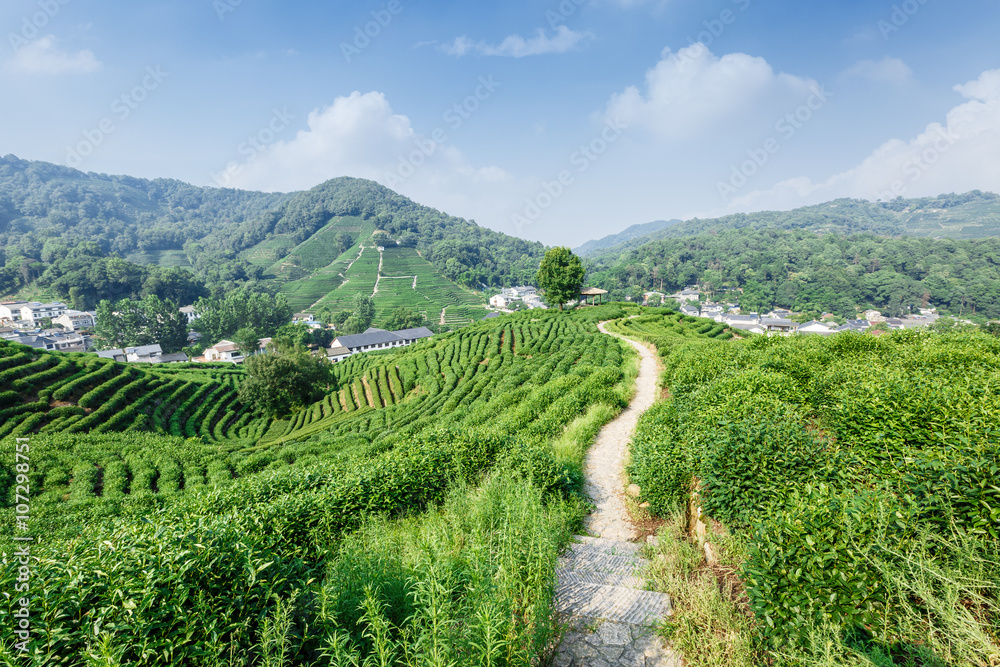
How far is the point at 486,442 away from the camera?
25.6ft

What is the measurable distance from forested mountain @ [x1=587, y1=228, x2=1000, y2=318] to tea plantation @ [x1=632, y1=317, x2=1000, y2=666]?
122695mm

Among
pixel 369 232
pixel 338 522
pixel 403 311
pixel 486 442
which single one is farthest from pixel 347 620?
pixel 369 232

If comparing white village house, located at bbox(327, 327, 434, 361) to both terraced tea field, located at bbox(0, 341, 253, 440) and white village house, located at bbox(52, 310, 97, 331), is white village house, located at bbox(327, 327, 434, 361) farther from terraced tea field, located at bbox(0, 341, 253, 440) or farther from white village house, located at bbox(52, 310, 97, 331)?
white village house, located at bbox(52, 310, 97, 331)

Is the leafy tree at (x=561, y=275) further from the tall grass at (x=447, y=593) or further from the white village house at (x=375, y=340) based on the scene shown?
the tall grass at (x=447, y=593)

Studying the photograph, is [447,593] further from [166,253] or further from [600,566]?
[166,253]

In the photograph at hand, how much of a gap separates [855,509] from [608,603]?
2.36 metres

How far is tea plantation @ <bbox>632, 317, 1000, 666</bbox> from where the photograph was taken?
279cm

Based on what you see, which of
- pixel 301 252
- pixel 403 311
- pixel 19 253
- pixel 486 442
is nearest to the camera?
pixel 486 442

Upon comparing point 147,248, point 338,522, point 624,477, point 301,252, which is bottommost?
point 624,477

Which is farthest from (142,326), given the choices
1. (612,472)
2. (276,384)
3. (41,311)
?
(612,472)

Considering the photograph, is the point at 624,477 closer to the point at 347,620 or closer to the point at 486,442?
the point at 486,442

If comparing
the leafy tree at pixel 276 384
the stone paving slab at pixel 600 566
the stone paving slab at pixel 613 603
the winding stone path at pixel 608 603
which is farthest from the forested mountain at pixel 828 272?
the stone paving slab at pixel 613 603

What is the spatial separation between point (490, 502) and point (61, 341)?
319ft

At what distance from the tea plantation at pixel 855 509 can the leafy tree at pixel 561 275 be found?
40953 mm
